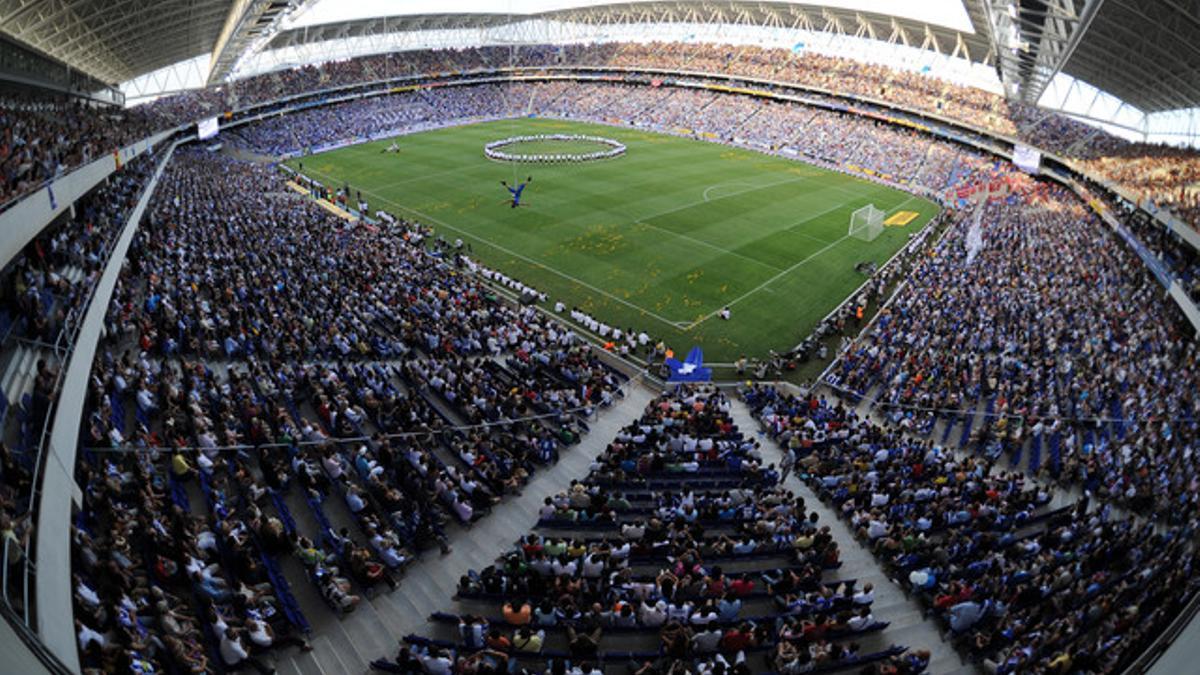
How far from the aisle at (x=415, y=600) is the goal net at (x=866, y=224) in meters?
34.5

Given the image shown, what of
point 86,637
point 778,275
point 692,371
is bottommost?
point 692,371

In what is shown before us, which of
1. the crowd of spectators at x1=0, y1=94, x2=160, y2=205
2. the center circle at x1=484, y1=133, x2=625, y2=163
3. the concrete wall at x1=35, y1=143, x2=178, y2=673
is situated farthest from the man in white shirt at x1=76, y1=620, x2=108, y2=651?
the center circle at x1=484, y1=133, x2=625, y2=163

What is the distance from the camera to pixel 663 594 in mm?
12570

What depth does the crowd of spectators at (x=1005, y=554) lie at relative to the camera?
11.5 meters

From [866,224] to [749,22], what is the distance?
176ft

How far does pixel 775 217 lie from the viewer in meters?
48.9

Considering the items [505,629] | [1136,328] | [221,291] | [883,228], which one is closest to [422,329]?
[221,291]

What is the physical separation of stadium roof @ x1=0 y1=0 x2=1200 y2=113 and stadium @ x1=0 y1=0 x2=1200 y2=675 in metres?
0.62

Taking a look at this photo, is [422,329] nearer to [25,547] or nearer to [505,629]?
[505,629]

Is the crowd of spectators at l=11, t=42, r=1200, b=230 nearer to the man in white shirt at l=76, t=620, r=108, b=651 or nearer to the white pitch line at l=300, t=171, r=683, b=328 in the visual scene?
the man in white shirt at l=76, t=620, r=108, b=651

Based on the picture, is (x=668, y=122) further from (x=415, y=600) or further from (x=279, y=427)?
(x=415, y=600)

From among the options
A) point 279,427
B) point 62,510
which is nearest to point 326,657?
point 62,510

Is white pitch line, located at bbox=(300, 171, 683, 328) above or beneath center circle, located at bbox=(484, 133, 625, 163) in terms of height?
beneath

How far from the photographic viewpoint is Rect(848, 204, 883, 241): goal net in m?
45.3
